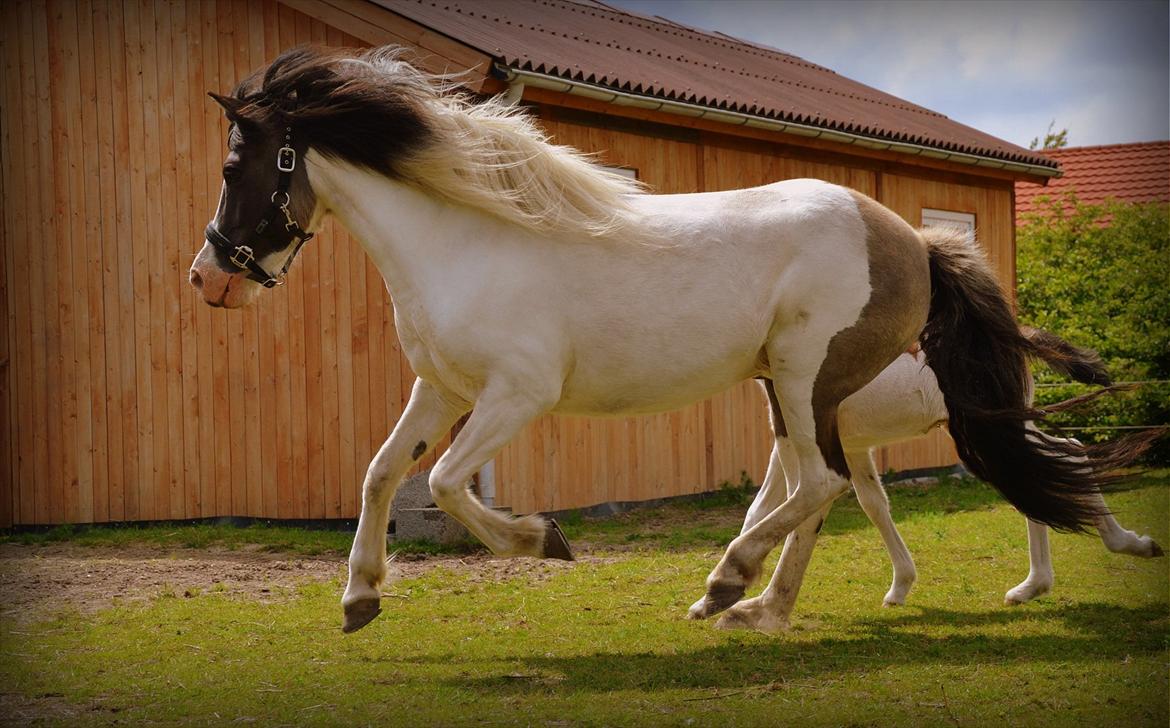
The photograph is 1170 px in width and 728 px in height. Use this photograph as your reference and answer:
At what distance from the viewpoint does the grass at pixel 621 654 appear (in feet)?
14.0

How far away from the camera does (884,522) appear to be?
21.9ft

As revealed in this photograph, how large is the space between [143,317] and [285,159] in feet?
18.1

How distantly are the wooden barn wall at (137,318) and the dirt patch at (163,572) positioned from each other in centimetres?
135

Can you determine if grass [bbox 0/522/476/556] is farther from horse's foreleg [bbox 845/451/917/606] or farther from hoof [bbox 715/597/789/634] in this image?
hoof [bbox 715/597/789/634]

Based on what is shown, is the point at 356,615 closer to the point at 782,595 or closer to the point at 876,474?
the point at 782,595

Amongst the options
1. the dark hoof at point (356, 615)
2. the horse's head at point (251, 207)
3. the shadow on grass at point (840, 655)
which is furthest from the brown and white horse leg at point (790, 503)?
the horse's head at point (251, 207)

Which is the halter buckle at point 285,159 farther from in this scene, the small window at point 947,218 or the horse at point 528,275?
the small window at point 947,218

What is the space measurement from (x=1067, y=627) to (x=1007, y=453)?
883 millimetres

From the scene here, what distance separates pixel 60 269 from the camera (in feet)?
33.3

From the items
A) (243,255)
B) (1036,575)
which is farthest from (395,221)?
(1036,575)

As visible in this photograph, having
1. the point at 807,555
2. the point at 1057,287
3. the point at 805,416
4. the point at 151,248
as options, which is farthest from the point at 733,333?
the point at 1057,287

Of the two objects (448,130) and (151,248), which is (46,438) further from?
(448,130)

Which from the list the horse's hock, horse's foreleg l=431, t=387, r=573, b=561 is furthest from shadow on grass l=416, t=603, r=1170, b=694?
the horse's hock

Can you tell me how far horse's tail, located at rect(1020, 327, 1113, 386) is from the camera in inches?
239
